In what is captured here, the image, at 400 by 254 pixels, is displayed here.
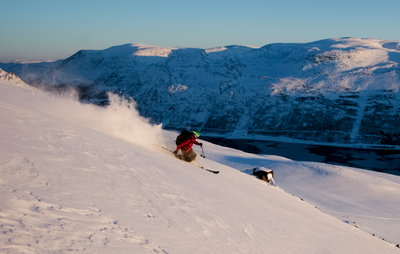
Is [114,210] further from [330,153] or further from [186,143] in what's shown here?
[330,153]

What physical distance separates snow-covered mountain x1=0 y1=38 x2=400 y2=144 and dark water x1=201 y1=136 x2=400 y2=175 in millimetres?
7810

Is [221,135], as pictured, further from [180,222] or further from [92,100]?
[180,222]

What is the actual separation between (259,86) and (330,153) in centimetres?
5134

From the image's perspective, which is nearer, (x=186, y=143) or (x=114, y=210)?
(x=114, y=210)

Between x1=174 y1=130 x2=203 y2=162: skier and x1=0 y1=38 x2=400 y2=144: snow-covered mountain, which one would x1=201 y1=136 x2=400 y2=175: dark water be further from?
x1=174 y1=130 x2=203 y2=162: skier

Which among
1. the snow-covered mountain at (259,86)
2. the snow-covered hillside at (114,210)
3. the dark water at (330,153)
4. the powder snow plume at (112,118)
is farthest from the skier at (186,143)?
the snow-covered mountain at (259,86)

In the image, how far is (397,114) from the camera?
261 feet

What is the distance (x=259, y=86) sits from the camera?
112 metres

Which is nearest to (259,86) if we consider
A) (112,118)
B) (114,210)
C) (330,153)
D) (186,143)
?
(330,153)

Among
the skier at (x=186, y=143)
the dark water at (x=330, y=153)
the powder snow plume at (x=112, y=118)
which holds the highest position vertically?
the powder snow plume at (x=112, y=118)

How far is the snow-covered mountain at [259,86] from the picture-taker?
8469cm

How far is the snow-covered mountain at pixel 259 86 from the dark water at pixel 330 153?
7.81 metres

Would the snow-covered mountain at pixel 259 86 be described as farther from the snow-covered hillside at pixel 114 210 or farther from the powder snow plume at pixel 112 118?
the snow-covered hillside at pixel 114 210

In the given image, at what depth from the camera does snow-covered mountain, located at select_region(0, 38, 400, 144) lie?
84.7m
